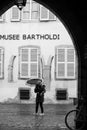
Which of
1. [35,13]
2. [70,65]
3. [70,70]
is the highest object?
[35,13]

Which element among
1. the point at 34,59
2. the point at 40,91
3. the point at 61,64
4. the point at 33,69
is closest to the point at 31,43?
the point at 34,59

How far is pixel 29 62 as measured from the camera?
75.7ft

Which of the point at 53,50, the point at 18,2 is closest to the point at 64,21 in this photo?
the point at 18,2

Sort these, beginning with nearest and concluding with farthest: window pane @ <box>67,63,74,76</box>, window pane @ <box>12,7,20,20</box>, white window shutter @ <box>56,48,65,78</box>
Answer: window pane @ <box>67,63,74,76</box> → white window shutter @ <box>56,48,65,78</box> → window pane @ <box>12,7,20,20</box>

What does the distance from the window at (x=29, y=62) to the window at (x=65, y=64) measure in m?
1.15

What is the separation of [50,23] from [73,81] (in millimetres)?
3615

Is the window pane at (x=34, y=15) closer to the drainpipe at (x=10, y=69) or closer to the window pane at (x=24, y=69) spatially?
the drainpipe at (x=10, y=69)

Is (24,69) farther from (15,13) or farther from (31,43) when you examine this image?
(15,13)

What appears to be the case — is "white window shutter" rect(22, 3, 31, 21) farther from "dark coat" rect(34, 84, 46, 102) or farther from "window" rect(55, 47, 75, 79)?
"dark coat" rect(34, 84, 46, 102)

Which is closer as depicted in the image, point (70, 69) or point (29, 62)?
point (70, 69)

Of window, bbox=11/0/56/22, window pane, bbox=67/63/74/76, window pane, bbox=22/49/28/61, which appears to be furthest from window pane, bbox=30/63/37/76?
window, bbox=11/0/56/22

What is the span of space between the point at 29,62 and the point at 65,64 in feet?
6.76

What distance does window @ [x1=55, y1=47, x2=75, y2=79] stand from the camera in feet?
75.0

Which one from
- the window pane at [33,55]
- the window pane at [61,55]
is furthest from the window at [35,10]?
the window pane at [61,55]
